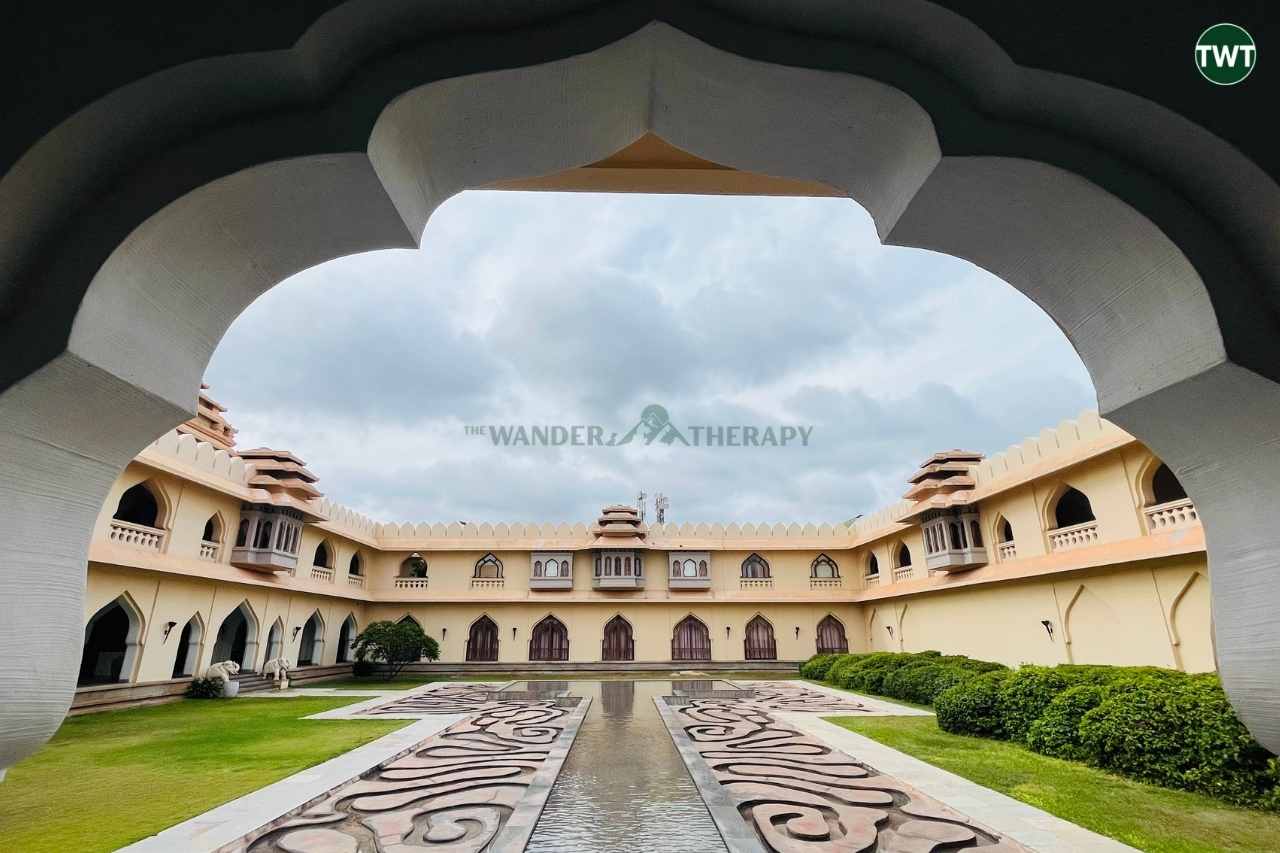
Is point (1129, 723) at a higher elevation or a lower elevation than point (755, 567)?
lower

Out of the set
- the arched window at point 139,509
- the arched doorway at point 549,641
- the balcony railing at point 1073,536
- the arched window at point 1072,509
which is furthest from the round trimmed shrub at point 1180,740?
the arched window at point 139,509

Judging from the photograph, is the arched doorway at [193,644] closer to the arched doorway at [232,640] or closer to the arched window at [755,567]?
the arched doorway at [232,640]

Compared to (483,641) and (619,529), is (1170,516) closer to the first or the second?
(619,529)

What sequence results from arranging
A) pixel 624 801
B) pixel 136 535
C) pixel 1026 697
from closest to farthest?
1. pixel 624 801
2. pixel 1026 697
3. pixel 136 535

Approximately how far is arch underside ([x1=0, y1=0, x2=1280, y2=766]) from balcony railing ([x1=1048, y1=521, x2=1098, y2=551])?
1146cm

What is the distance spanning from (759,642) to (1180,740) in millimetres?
15950

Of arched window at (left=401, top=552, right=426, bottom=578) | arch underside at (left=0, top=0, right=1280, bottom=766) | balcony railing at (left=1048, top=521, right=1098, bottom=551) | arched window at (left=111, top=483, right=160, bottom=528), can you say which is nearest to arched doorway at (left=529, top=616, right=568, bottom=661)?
arched window at (left=401, top=552, right=426, bottom=578)

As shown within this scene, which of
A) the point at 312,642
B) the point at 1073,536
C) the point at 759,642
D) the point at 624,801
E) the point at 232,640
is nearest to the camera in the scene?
the point at 624,801

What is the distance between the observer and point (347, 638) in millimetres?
19750

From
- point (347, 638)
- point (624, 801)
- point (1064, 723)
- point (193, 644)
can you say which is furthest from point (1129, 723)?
point (347, 638)

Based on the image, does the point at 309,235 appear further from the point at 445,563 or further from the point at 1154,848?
the point at 445,563

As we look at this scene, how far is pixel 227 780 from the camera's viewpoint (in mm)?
5637

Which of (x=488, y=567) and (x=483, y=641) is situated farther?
(x=488, y=567)

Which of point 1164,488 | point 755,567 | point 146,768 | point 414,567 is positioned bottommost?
point 146,768
